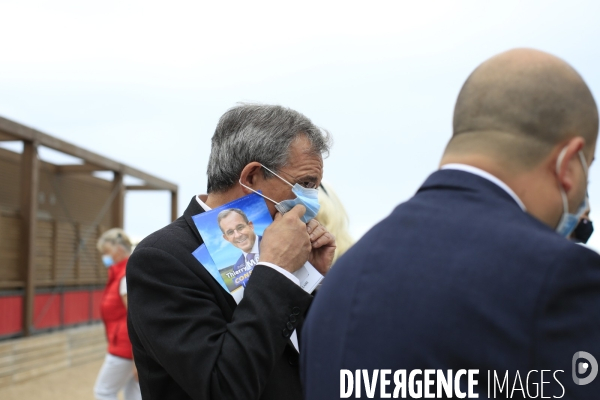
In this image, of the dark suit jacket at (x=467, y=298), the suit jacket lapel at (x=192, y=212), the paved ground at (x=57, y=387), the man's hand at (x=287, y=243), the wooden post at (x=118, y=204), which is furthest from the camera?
the wooden post at (x=118, y=204)

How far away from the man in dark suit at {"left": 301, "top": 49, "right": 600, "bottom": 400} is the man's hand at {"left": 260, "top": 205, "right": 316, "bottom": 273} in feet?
2.38

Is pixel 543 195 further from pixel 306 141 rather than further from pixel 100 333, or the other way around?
pixel 100 333

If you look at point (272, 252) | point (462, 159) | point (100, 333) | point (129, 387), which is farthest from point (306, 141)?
point (100, 333)

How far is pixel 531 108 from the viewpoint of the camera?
4.26 feet

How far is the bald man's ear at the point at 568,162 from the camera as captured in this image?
4.23ft

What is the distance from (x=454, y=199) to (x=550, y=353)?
32 cm

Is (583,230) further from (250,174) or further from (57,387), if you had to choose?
(57,387)

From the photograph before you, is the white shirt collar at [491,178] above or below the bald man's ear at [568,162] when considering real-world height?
below

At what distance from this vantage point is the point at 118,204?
14.8 m

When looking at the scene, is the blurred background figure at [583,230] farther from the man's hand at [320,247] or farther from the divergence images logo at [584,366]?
the man's hand at [320,247]

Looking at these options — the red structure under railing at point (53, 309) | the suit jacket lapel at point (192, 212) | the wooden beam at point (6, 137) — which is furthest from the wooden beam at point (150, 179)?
the suit jacket lapel at point (192, 212)

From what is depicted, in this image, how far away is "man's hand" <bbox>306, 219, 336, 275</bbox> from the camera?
2363 millimetres

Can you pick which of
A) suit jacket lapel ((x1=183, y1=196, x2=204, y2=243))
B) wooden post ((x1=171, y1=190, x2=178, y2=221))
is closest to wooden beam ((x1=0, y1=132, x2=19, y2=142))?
wooden post ((x1=171, y1=190, x2=178, y2=221))

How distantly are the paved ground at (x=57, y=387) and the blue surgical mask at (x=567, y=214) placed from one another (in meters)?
8.77
